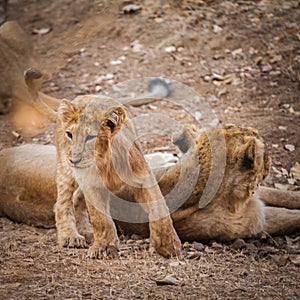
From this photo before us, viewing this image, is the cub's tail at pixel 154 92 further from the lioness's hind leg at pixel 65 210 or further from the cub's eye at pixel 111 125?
the cub's eye at pixel 111 125

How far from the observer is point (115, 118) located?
12.0 ft

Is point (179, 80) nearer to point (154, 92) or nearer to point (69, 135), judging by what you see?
point (154, 92)

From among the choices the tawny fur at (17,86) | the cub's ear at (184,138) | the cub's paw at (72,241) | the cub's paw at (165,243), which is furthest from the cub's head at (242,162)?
the tawny fur at (17,86)

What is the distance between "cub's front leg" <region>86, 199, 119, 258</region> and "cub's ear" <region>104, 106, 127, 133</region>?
46cm

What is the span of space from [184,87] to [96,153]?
3.90 m

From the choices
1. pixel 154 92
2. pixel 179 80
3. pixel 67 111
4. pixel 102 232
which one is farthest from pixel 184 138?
pixel 179 80

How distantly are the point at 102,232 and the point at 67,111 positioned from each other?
0.71 meters

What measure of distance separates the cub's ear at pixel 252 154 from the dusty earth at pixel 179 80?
1.62 feet

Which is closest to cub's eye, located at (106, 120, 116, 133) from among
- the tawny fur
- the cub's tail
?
the cub's tail

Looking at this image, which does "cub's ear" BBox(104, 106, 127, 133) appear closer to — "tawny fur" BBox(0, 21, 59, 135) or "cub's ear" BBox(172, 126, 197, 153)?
"cub's ear" BBox(172, 126, 197, 153)

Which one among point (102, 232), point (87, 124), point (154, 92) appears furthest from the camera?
point (154, 92)

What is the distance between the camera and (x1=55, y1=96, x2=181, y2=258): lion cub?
3594 millimetres

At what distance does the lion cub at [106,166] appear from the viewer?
3.59 m

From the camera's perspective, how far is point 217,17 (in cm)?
875
